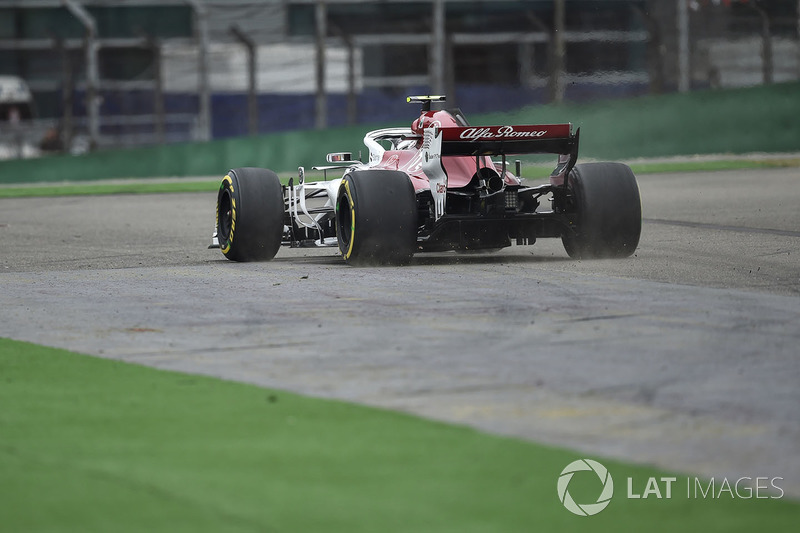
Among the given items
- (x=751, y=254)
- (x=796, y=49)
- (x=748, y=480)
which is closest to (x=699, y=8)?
(x=796, y=49)

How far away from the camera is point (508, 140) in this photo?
35.6ft

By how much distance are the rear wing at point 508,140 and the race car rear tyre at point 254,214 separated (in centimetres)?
163

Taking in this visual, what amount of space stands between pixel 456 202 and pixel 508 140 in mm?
742

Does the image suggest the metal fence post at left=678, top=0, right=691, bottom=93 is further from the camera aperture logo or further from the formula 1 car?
the camera aperture logo

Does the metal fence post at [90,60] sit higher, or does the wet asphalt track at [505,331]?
the metal fence post at [90,60]

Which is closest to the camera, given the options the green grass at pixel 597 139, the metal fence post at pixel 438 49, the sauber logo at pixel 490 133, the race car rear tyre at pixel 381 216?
the race car rear tyre at pixel 381 216

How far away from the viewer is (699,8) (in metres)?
27.7

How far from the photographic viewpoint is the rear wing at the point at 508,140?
1078cm

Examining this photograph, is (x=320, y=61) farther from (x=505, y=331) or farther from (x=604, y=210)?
(x=505, y=331)

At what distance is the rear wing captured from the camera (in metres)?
10.8

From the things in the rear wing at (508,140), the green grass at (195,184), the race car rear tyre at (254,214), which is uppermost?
the rear wing at (508,140)

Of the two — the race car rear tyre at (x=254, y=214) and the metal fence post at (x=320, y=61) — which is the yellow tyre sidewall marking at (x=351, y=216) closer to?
the race car rear tyre at (x=254, y=214)
